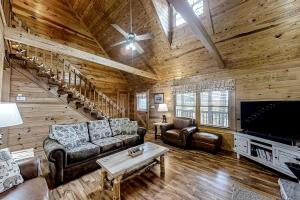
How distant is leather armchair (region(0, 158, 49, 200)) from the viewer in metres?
1.41

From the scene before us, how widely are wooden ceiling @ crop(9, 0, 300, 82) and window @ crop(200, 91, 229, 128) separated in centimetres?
80

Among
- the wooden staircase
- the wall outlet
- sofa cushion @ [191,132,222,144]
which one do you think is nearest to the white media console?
sofa cushion @ [191,132,222,144]

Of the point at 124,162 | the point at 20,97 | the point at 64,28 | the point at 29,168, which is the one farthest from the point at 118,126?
the point at 64,28

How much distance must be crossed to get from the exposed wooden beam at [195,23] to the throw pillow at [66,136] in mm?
3320

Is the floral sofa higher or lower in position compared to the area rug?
higher

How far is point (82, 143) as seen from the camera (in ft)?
10.8

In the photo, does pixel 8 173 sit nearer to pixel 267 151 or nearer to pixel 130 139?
pixel 130 139

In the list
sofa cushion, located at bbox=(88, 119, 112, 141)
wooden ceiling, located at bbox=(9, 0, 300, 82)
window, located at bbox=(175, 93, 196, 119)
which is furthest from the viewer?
window, located at bbox=(175, 93, 196, 119)

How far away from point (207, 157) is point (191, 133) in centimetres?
86

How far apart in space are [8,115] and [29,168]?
27.0 inches

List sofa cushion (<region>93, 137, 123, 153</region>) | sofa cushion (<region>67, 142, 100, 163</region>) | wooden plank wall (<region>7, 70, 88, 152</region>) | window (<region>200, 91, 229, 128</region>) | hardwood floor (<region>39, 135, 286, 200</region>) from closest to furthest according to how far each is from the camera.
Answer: hardwood floor (<region>39, 135, 286, 200</region>) → sofa cushion (<region>67, 142, 100, 163</region>) → sofa cushion (<region>93, 137, 123, 153</region>) → wooden plank wall (<region>7, 70, 88, 152</region>) → window (<region>200, 91, 229, 128</region>)

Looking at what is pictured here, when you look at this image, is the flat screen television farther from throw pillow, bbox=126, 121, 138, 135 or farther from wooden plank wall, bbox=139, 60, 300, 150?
throw pillow, bbox=126, 121, 138, 135

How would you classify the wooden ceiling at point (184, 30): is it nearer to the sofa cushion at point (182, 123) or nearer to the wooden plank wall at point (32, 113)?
the sofa cushion at point (182, 123)

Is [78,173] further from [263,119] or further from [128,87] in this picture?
[128,87]
